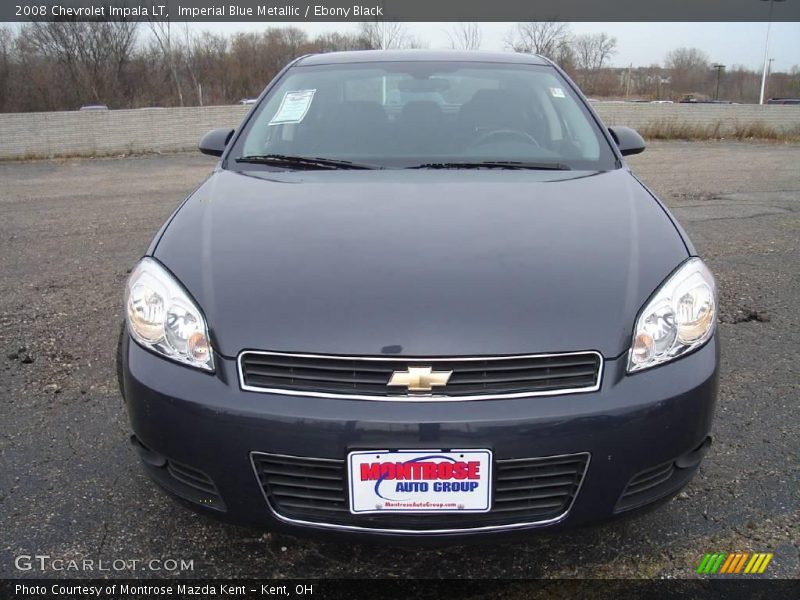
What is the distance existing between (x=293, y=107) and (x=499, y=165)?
1021 millimetres

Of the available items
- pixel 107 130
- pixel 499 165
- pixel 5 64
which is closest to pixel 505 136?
pixel 499 165

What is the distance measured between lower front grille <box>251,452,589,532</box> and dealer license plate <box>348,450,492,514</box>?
0.02 meters

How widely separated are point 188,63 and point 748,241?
37.2 meters

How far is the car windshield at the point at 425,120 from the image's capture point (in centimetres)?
269

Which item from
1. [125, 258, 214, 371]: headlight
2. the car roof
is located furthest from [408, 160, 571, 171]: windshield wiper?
[125, 258, 214, 371]: headlight

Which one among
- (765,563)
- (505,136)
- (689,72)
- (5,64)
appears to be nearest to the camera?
(765,563)

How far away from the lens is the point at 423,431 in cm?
151

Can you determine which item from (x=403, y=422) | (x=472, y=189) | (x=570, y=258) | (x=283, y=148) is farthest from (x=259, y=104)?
(x=403, y=422)

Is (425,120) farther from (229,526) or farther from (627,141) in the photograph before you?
(229,526)

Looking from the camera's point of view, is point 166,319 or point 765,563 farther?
point 765,563

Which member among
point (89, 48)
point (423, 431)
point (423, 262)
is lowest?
point (423, 431)

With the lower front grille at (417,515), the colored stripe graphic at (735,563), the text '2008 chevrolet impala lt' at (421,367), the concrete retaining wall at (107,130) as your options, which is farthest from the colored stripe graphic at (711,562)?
the concrete retaining wall at (107,130)

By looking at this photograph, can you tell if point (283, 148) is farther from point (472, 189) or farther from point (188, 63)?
point (188, 63)

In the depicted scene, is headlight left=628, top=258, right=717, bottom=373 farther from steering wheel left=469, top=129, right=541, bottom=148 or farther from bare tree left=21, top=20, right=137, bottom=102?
bare tree left=21, top=20, right=137, bottom=102
